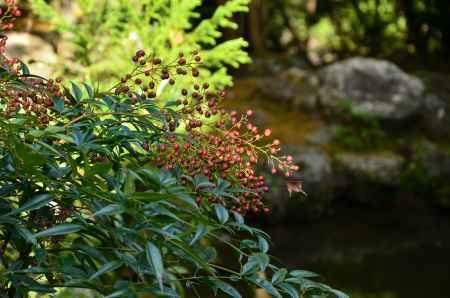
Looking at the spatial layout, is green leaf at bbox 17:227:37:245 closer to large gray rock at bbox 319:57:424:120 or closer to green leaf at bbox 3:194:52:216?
green leaf at bbox 3:194:52:216

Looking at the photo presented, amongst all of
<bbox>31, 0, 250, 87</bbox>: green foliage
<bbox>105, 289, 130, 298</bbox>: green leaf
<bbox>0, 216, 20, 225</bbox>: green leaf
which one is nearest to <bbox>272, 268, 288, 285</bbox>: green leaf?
<bbox>105, 289, 130, 298</bbox>: green leaf

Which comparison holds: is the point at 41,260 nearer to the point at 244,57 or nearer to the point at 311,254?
the point at 244,57

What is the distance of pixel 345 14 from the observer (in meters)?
12.4

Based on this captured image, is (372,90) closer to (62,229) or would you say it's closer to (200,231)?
(200,231)

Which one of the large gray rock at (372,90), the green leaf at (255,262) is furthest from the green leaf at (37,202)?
the large gray rock at (372,90)

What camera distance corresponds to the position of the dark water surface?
614cm

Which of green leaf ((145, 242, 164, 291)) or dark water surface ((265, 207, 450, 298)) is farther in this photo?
dark water surface ((265, 207, 450, 298))

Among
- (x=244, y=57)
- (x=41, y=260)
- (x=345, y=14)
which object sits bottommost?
(x=41, y=260)

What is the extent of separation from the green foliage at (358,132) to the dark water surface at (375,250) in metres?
0.73

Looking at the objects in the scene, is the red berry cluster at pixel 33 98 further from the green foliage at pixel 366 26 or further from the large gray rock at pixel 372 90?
the green foliage at pixel 366 26

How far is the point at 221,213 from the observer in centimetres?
167

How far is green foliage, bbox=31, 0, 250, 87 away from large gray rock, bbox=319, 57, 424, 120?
322 cm

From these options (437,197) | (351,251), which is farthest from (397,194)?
(351,251)

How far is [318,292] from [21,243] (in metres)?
0.74
